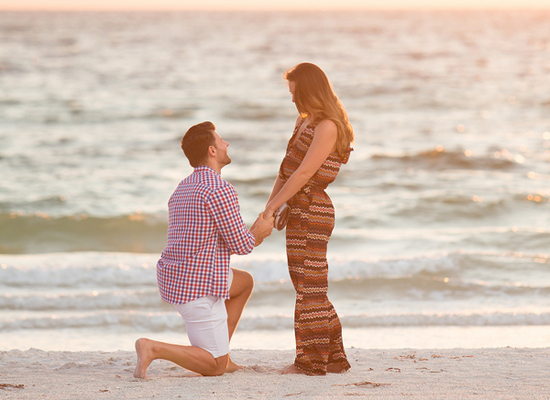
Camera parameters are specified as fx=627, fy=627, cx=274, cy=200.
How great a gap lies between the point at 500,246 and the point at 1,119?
1543 centimetres

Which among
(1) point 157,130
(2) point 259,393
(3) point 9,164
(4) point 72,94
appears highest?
(4) point 72,94

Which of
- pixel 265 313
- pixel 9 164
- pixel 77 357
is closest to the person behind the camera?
pixel 77 357

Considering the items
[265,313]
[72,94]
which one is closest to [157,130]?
[72,94]

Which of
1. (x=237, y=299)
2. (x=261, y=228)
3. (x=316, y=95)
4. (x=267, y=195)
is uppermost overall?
(x=267, y=195)

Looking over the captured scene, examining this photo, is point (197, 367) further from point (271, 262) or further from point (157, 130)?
point (157, 130)

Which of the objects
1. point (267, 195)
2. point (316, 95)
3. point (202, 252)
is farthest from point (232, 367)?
point (267, 195)

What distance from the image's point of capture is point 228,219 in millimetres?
3381

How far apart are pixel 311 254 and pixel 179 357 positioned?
934 mm

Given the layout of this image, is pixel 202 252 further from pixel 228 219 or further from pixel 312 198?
pixel 312 198

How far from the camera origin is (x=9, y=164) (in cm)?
1342

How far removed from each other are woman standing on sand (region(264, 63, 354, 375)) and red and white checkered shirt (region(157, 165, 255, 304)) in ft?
1.00

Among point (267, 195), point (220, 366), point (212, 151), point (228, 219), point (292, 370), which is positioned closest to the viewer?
point (228, 219)

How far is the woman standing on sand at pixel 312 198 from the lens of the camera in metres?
3.51

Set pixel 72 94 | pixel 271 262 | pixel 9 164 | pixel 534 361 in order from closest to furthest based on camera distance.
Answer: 1. pixel 534 361
2. pixel 271 262
3. pixel 9 164
4. pixel 72 94
